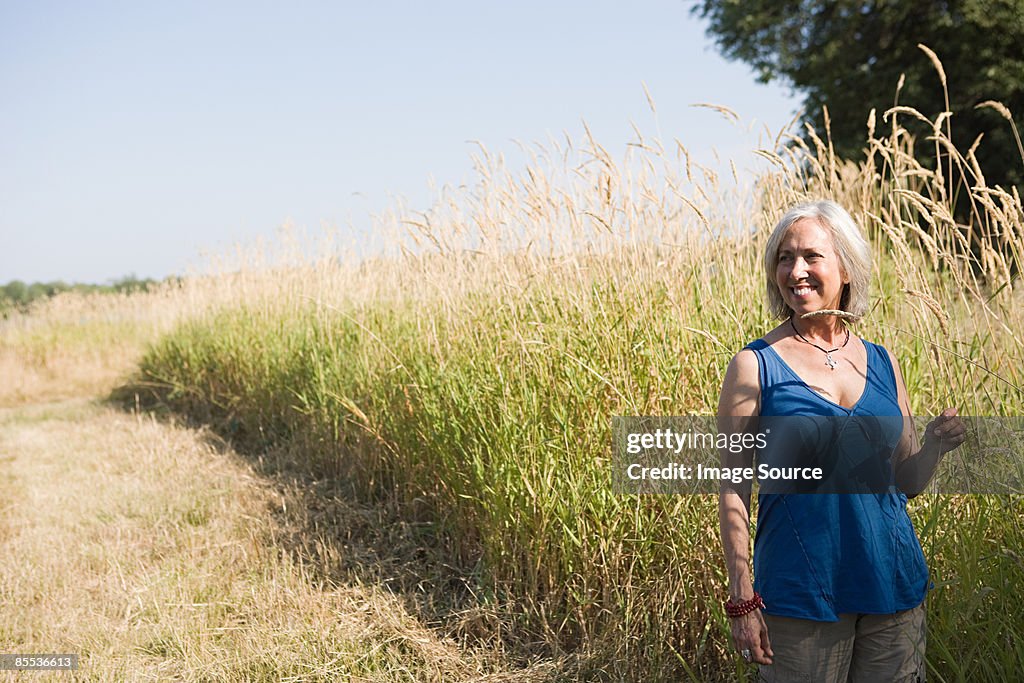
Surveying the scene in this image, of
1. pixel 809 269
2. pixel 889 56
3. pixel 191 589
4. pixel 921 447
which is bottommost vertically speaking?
pixel 191 589

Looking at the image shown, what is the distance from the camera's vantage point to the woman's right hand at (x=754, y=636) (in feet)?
4.86

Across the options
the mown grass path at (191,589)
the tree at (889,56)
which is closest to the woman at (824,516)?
the mown grass path at (191,589)

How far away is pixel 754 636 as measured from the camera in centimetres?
149

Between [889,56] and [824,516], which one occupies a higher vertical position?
[889,56]

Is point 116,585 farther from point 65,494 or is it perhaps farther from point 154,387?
point 154,387

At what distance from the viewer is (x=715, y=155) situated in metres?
3.13

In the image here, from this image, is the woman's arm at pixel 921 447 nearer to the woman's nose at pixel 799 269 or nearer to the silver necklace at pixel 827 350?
the silver necklace at pixel 827 350

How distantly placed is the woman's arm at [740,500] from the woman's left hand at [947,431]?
339 mm

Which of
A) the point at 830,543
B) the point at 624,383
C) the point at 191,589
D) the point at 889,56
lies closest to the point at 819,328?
the point at 830,543

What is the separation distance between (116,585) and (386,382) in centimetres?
154

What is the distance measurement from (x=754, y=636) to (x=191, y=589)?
2.68 m

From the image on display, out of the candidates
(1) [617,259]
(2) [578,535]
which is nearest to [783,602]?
(2) [578,535]

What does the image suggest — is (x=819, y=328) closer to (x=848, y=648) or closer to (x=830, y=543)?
(x=830, y=543)

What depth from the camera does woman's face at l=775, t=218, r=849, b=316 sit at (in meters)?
1.57
